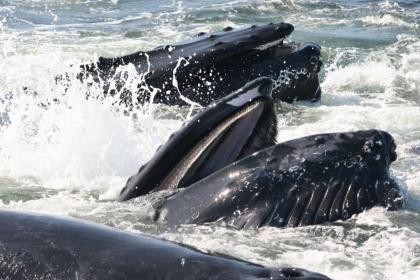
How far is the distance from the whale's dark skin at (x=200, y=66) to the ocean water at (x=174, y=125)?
0.87 feet

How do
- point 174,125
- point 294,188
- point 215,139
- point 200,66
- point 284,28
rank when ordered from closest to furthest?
point 294,188 → point 215,139 → point 200,66 → point 284,28 → point 174,125

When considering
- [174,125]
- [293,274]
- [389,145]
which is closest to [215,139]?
[389,145]

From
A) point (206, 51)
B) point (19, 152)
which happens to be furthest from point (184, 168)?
point (206, 51)

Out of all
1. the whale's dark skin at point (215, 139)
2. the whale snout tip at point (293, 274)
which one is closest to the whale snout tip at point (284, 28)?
the whale's dark skin at point (215, 139)

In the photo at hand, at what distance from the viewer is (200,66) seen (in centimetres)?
1057

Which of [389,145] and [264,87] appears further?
[264,87]

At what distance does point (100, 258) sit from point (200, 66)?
7440 millimetres

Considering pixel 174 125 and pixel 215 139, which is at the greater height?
pixel 215 139

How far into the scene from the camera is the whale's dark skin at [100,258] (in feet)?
10.3

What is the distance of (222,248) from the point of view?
19.3 feet

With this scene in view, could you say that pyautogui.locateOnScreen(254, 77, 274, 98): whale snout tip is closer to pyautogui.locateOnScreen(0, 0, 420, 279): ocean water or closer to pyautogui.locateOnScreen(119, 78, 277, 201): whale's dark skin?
pyautogui.locateOnScreen(119, 78, 277, 201): whale's dark skin

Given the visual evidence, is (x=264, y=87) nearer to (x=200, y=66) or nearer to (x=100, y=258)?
(x=100, y=258)

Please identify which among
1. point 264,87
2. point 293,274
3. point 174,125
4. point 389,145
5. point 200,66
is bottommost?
point 174,125

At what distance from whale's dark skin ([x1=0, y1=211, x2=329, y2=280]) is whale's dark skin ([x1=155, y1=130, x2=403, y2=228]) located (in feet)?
9.09
